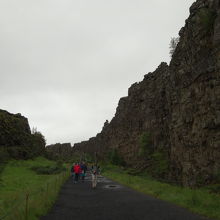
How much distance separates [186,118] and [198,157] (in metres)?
6.16

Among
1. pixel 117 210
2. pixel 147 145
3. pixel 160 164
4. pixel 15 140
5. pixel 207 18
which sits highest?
pixel 207 18

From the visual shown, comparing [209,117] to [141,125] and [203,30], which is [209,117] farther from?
[141,125]

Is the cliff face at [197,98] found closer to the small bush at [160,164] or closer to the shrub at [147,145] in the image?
the small bush at [160,164]

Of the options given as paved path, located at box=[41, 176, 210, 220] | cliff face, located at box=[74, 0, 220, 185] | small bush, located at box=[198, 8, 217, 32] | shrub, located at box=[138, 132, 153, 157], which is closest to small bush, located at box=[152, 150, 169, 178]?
cliff face, located at box=[74, 0, 220, 185]

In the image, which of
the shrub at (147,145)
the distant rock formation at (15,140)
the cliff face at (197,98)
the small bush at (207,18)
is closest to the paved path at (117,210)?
the cliff face at (197,98)

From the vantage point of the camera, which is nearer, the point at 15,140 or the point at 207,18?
the point at 207,18

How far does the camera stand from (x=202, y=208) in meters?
13.6

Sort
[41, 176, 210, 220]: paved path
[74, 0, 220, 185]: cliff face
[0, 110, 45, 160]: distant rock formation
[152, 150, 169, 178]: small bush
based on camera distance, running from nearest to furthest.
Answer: [41, 176, 210, 220]: paved path, [74, 0, 220, 185]: cliff face, [152, 150, 169, 178]: small bush, [0, 110, 45, 160]: distant rock formation

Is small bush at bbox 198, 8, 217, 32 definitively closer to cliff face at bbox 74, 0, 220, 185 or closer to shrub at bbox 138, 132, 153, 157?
cliff face at bbox 74, 0, 220, 185

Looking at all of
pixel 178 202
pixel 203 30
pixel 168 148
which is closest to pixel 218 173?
pixel 178 202

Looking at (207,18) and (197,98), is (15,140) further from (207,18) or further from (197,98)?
(207,18)

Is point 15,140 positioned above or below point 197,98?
above

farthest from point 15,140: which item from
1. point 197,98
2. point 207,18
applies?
point 207,18

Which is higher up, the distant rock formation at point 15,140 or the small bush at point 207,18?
the small bush at point 207,18
